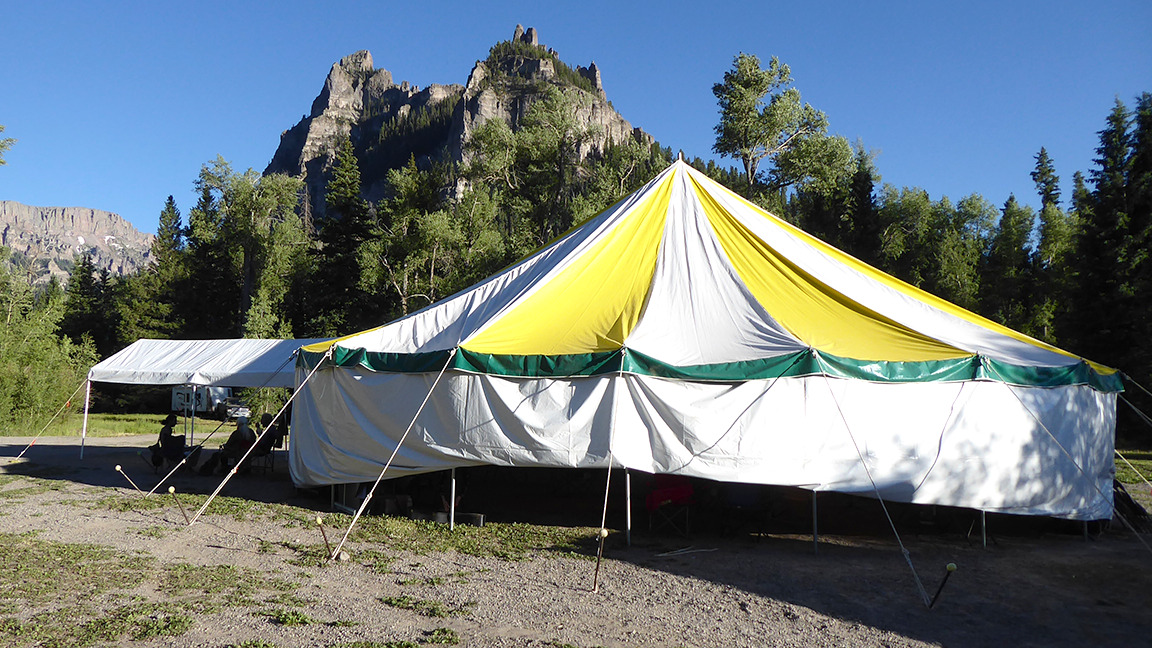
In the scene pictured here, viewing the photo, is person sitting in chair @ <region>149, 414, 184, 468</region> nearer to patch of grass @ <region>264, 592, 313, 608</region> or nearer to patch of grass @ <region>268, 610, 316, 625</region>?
patch of grass @ <region>264, 592, 313, 608</region>

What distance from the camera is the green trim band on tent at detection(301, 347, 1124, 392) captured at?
6.64 metres

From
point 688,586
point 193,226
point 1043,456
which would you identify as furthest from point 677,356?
point 193,226

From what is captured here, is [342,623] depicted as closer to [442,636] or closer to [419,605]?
[419,605]

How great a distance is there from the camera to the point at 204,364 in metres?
12.4

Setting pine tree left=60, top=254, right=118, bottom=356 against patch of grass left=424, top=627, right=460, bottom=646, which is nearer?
patch of grass left=424, top=627, right=460, bottom=646

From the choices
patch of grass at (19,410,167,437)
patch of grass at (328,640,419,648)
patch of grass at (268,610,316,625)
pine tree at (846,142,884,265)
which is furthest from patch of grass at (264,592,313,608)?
pine tree at (846,142,884,265)

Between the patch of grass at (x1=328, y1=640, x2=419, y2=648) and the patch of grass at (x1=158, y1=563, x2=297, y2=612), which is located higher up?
the patch of grass at (x1=328, y1=640, x2=419, y2=648)

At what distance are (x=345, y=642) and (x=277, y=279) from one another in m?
36.0

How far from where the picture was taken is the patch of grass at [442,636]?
417 cm

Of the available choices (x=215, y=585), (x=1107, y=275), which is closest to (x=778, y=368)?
(x=215, y=585)

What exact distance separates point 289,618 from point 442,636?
3.36 ft

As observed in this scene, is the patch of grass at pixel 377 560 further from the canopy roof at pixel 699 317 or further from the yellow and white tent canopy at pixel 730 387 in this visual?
the canopy roof at pixel 699 317

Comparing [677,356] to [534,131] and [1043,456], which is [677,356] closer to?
[1043,456]

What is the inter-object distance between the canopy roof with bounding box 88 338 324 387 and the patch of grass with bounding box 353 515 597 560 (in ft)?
15.1
